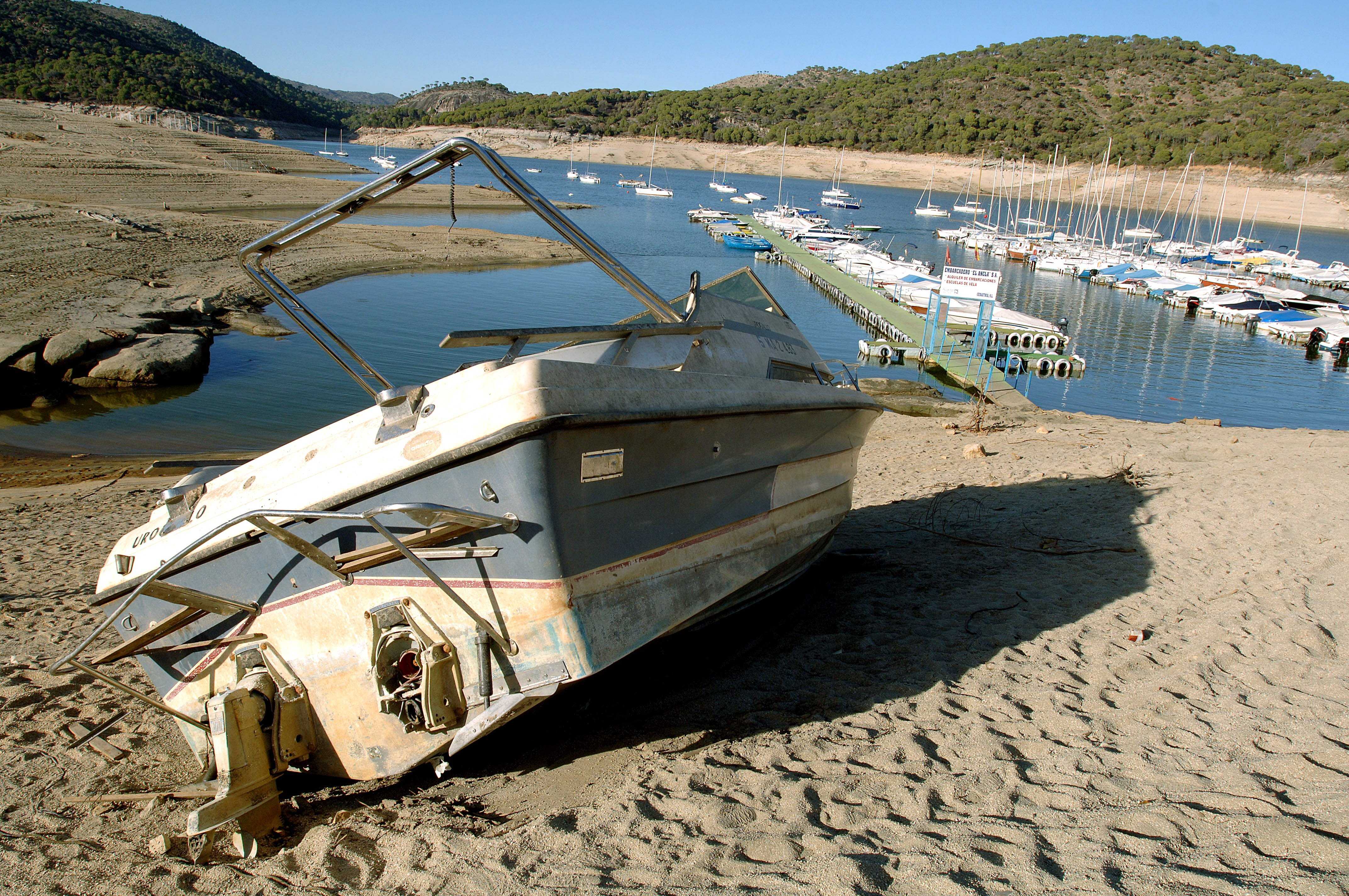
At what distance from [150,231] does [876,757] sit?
27.4 metres

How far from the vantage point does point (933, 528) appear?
7.38m

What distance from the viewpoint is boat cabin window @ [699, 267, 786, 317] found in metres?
5.67

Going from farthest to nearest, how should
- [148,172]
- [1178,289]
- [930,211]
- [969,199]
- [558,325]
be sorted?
[969,199]
[930,211]
[1178,289]
[148,172]
[558,325]

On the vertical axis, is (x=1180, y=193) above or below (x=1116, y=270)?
above

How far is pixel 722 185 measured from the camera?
96.9 m

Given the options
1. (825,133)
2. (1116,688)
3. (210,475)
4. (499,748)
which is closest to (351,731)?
(499,748)

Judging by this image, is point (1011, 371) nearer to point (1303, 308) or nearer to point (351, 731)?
point (1303, 308)

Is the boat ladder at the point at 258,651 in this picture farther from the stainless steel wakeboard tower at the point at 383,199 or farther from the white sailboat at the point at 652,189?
the white sailboat at the point at 652,189

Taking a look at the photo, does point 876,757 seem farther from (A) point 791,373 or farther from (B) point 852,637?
(A) point 791,373

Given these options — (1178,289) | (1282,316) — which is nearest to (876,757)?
(1282,316)

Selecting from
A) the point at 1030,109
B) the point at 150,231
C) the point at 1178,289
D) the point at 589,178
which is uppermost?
the point at 1030,109

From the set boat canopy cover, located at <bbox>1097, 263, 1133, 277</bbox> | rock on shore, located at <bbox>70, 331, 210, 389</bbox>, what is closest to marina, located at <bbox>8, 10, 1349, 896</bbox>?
rock on shore, located at <bbox>70, 331, 210, 389</bbox>

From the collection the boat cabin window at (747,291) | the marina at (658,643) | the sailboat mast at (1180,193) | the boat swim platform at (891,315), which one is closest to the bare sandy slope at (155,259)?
the marina at (658,643)

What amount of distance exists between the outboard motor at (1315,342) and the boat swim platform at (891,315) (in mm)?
14355
